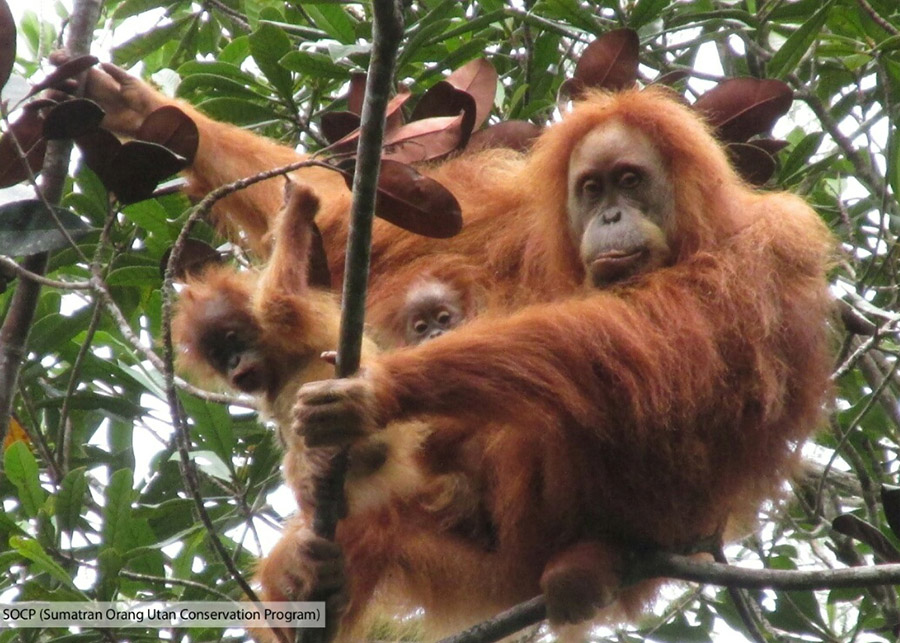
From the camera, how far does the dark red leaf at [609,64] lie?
484 centimetres

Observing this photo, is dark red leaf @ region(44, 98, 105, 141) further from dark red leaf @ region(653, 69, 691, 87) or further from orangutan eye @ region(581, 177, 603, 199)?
dark red leaf @ region(653, 69, 691, 87)

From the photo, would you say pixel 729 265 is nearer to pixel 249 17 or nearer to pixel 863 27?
pixel 863 27

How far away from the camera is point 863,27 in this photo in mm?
5051

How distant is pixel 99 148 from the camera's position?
3.80 meters

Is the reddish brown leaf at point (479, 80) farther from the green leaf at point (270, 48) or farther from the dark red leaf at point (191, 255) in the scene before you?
the dark red leaf at point (191, 255)

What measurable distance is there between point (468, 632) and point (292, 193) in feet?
5.39

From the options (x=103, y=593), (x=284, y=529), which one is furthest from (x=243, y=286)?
(x=103, y=593)

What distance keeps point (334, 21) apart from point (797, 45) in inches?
81.7

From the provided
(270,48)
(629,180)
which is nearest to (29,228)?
(270,48)

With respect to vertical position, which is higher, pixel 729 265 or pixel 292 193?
pixel 292 193

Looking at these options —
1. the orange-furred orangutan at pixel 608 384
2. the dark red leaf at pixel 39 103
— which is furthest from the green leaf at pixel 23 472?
the dark red leaf at pixel 39 103

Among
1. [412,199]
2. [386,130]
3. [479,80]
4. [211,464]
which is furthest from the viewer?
[479,80]

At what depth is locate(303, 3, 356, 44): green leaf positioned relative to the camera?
537 cm

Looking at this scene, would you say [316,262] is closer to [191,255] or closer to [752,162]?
[191,255]
